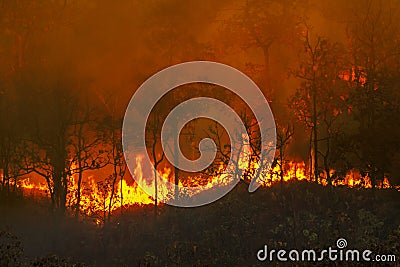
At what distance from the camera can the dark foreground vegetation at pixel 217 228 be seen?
21453mm

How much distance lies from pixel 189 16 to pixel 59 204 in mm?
12080

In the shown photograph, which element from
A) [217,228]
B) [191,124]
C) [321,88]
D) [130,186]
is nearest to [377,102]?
[321,88]

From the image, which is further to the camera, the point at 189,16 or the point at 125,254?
the point at 189,16

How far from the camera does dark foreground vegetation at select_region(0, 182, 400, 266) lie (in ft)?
70.4

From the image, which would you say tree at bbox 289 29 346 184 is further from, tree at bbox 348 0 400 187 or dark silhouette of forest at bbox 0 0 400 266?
tree at bbox 348 0 400 187

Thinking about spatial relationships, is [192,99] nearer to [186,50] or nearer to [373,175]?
[186,50]

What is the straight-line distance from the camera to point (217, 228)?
81.9ft

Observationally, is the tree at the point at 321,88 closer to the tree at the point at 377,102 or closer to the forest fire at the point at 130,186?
the tree at the point at 377,102

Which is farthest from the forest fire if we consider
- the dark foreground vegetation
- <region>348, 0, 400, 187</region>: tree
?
<region>348, 0, 400, 187</region>: tree

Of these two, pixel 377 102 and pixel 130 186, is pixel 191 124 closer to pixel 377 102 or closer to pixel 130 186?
pixel 130 186

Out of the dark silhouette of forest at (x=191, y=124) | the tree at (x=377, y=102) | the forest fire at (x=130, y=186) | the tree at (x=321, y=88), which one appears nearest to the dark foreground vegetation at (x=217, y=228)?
the dark silhouette of forest at (x=191, y=124)

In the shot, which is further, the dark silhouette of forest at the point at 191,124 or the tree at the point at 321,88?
the tree at the point at 321,88

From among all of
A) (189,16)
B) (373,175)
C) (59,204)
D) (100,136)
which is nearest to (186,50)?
(189,16)

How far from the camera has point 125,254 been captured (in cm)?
2530
